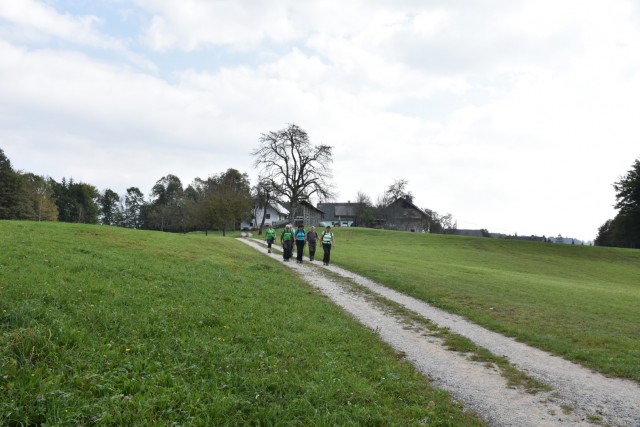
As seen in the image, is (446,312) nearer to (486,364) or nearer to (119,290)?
(486,364)

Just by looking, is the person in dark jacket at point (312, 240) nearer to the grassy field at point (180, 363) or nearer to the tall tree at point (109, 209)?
the grassy field at point (180, 363)

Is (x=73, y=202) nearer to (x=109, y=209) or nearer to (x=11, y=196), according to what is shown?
(x=109, y=209)

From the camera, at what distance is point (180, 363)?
5.68 m

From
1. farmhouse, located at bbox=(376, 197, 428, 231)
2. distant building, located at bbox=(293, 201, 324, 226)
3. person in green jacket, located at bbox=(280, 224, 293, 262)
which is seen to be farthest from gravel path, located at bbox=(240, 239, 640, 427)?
distant building, located at bbox=(293, 201, 324, 226)

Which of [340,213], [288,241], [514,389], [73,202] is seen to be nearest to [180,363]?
[514,389]

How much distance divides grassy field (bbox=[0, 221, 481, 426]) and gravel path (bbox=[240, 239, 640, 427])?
0.51 meters

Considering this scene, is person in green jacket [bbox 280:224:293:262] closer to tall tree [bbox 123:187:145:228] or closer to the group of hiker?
the group of hiker

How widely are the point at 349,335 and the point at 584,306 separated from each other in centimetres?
1070

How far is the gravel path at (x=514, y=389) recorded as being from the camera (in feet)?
17.8

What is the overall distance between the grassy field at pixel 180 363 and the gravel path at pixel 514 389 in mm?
509

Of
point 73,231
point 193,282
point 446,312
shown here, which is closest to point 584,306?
point 446,312

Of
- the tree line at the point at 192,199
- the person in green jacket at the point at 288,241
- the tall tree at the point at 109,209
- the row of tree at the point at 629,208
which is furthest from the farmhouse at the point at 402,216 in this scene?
the tall tree at the point at 109,209

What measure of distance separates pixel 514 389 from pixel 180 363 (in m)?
4.80

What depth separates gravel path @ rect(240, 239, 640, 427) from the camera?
542cm
